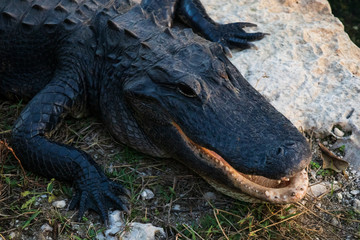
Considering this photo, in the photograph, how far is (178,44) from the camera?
3268mm

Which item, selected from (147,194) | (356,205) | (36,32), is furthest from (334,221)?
(36,32)

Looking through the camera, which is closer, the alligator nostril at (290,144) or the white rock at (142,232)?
the alligator nostril at (290,144)

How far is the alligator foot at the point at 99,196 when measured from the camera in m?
2.96

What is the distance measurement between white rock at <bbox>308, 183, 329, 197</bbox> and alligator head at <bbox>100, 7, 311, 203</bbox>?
1.30ft

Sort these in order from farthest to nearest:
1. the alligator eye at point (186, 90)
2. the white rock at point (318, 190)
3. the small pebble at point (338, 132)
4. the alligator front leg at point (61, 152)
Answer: the small pebble at point (338, 132) < the white rock at point (318, 190) < the alligator front leg at point (61, 152) < the alligator eye at point (186, 90)

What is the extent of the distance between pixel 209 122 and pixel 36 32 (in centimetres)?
177

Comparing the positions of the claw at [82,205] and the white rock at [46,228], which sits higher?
the claw at [82,205]

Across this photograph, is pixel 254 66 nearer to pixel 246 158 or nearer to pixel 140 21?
pixel 140 21

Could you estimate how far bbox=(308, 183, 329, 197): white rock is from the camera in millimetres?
3170

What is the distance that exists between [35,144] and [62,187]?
374 millimetres

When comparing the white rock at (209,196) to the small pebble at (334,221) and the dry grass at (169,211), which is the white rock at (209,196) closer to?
the dry grass at (169,211)

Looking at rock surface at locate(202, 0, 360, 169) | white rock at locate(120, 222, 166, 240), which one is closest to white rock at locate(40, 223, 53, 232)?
white rock at locate(120, 222, 166, 240)

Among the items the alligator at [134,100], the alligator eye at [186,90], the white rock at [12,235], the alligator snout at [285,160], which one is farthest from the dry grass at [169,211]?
the alligator eye at [186,90]

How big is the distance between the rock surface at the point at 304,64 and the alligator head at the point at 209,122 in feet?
2.38
